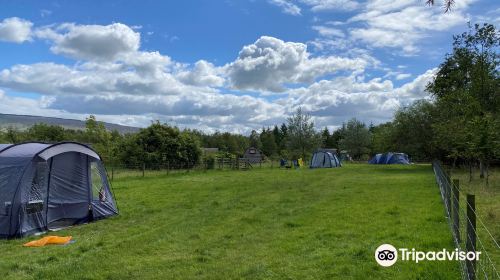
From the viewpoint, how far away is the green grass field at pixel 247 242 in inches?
250

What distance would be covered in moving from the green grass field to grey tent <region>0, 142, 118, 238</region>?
60cm

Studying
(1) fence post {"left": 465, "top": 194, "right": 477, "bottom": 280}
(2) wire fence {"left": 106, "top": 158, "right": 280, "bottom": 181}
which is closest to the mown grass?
(1) fence post {"left": 465, "top": 194, "right": 477, "bottom": 280}

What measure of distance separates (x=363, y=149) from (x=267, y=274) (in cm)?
7363

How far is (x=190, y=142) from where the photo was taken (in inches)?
1671

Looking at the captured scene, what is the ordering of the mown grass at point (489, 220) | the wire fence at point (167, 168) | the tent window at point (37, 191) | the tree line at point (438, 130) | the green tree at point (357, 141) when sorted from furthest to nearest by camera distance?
1. the green tree at point (357, 141)
2. the wire fence at point (167, 168)
3. the tree line at point (438, 130)
4. the tent window at point (37, 191)
5. the mown grass at point (489, 220)

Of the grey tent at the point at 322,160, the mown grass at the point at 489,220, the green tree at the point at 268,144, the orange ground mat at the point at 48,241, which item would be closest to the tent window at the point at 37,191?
the orange ground mat at the point at 48,241

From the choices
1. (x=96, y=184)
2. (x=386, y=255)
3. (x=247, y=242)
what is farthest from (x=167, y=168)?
(x=386, y=255)

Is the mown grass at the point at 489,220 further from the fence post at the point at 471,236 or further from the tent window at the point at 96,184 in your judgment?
the tent window at the point at 96,184

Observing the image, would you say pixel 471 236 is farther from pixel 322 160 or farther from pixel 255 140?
pixel 255 140

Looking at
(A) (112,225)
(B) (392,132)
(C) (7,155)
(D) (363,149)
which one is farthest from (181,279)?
(D) (363,149)

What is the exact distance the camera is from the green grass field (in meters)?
6.34

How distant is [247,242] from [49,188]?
573 cm

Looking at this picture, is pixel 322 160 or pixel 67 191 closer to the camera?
pixel 67 191

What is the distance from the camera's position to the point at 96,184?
1219 centimetres
